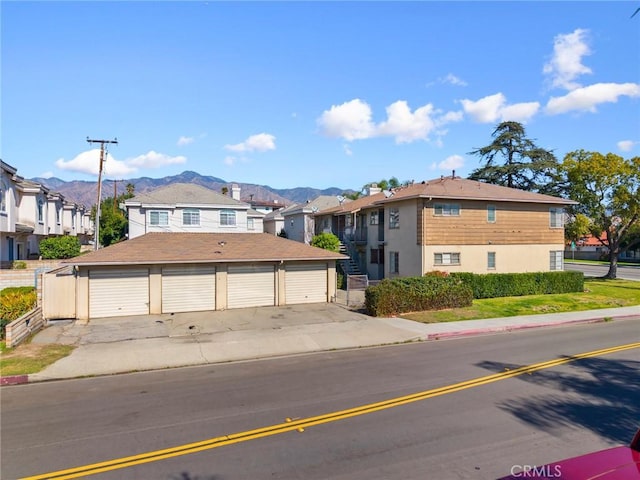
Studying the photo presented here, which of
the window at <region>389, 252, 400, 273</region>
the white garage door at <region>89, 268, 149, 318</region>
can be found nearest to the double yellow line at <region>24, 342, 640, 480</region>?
the white garage door at <region>89, 268, 149, 318</region>

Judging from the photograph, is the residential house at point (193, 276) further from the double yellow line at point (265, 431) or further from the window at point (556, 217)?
the window at point (556, 217)

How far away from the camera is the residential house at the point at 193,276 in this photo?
21.2 m

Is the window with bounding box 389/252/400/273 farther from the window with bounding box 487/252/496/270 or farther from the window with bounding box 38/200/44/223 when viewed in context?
the window with bounding box 38/200/44/223

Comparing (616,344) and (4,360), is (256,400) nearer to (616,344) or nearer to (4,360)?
(4,360)

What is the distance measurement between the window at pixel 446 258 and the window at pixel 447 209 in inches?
102

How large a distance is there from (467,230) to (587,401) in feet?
68.0

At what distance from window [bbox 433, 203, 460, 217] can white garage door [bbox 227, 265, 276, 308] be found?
11688 millimetres

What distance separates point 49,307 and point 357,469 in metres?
18.5

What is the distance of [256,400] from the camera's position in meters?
10.1

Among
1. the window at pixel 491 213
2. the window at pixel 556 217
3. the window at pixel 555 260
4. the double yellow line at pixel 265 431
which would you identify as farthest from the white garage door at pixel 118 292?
the window at pixel 556 217

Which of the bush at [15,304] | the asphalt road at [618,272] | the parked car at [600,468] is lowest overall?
the asphalt road at [618,272]

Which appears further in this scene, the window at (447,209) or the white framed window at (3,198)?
the window at (447,209)

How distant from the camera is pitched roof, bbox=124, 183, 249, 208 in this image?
41594mm

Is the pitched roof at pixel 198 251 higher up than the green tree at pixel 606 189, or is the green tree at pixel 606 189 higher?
the green tree at pixel 606 189
